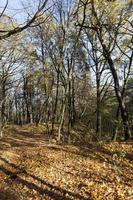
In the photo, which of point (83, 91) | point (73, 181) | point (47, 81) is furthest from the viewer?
point (83, 91)

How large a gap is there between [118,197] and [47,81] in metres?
30.5

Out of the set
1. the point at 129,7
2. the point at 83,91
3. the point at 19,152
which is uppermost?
the point at 129,7

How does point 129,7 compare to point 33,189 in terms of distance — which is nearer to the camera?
point 33,189

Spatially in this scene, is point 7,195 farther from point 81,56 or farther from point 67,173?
point 81,56

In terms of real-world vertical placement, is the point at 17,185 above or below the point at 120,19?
below

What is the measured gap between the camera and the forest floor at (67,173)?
1084 centimetres

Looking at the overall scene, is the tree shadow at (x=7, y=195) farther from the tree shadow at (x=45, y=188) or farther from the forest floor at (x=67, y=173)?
the tree shadow at (x=45, y=188)

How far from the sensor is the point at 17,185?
11.4 metres

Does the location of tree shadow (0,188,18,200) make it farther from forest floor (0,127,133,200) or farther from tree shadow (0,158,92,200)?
tree shadow (0,158,92,200)

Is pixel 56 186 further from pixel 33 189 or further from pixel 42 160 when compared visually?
pixel 42 160

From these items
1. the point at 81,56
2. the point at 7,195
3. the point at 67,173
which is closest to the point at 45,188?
the point at 7,195

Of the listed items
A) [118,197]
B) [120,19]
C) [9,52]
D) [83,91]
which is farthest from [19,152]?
[83,91]

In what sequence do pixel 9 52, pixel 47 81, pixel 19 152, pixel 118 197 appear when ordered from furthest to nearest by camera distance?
1. pixel 47 81
2. pixel 9 52
3. pixel 19 152
4. pixel 118 197

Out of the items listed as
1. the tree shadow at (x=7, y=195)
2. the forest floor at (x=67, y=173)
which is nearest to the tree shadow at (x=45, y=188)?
the forest floor at (x=67, y=173)
